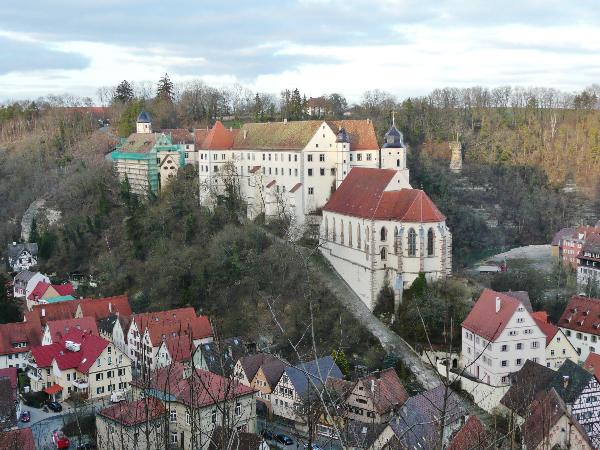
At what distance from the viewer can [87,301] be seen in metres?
37.7

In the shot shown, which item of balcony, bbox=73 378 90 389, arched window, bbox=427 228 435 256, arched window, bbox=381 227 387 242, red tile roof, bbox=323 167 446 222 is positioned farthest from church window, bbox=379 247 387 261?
balcony, bbox=73 378 90 389

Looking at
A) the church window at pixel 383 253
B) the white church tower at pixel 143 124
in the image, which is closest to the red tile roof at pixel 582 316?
the church window at pixel 383 253

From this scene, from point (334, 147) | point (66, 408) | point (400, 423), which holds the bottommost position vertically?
point (66, 408)

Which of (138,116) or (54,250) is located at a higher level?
(138,116)

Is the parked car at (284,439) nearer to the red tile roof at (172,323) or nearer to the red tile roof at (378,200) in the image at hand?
the red tile roof at (172,323)

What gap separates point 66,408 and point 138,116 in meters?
33.1

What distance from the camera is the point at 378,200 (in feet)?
116

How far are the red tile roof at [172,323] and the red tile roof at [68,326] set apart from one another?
10.1 ft

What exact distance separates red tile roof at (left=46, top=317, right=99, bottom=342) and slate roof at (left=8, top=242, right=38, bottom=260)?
17005 mm

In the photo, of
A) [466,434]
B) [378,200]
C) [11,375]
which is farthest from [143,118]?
[466,434]

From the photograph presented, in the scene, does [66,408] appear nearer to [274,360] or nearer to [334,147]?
[274,360]

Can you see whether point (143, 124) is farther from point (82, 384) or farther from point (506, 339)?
point (506, 339)

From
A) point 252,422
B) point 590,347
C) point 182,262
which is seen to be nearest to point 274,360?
point 252,422

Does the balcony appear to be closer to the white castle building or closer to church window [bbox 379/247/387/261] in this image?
the white castle building
